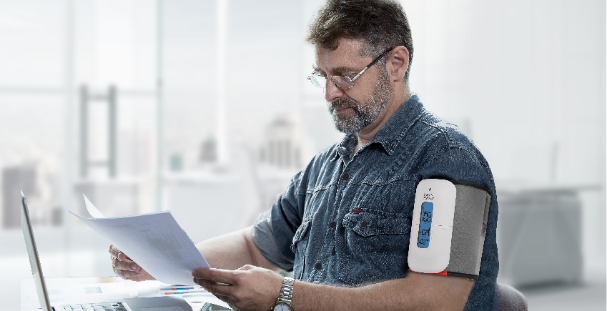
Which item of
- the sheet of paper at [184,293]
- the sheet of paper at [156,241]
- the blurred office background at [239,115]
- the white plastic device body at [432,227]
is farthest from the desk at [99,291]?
the blurred office background at [239,115]

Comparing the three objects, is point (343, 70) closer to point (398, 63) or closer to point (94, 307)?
point (398, 63)

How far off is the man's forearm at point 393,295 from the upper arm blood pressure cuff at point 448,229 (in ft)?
→ 0.08

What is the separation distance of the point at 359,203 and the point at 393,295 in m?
0.22

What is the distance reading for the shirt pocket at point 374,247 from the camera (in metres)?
1.11

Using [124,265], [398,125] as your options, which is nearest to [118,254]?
[124,265]

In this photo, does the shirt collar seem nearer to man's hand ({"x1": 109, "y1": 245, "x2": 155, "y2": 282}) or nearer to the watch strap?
the watch strap

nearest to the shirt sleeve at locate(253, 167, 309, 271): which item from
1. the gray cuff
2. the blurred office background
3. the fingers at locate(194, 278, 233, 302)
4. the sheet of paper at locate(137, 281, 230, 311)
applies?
the gray cuff

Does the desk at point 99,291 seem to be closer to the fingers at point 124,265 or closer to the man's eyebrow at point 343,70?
the fingers at point 124,265

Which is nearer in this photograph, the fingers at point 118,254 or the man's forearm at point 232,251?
the fingers at point 118,254

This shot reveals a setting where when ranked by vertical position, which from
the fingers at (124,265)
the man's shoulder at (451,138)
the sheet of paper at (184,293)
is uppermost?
the man's shoulder at (451,138)

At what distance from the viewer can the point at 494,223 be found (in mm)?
1103

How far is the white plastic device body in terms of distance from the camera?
39.4 inches

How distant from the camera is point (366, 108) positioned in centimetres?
127

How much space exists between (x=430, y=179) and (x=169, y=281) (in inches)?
21.1
